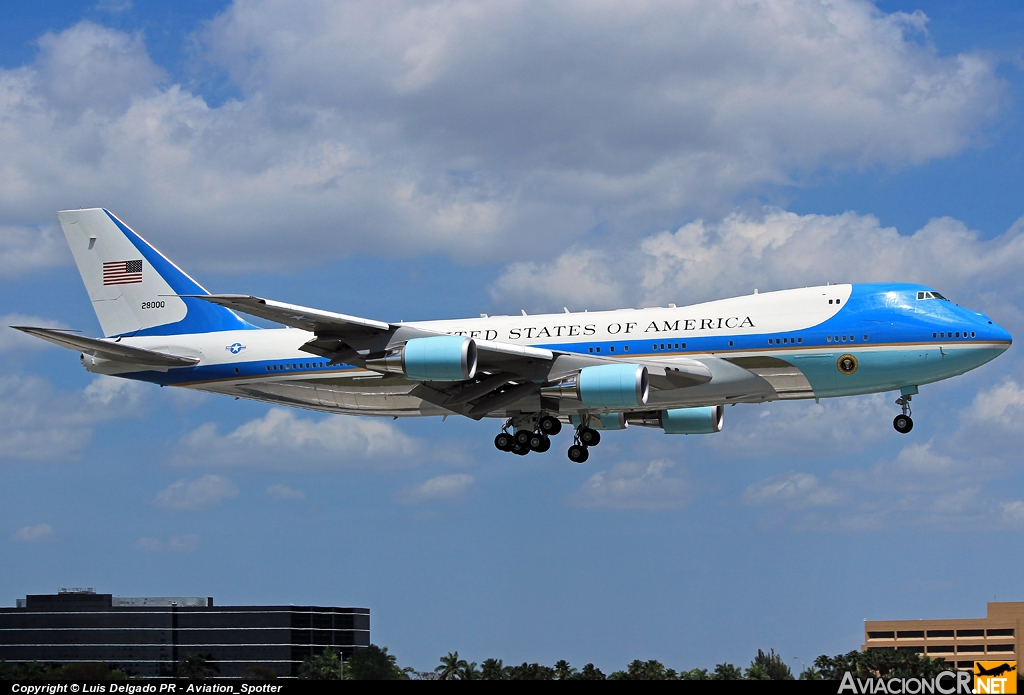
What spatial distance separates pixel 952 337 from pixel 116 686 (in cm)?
3160

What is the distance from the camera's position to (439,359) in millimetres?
45188

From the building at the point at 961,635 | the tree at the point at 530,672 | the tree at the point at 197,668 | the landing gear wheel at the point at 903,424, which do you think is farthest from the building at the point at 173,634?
the building at the point at 961,635

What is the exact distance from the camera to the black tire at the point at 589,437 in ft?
181

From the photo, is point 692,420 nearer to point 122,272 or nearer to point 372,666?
point 372,666

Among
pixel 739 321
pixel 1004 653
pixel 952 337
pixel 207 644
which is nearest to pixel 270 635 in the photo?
pixel 207 644

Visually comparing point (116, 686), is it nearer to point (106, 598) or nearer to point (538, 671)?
point (538, 671)

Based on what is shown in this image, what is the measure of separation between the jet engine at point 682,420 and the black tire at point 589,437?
2365mm

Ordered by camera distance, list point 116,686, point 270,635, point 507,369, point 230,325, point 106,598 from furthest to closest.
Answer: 1. point 106,598
2. point 270,635
3. point 230,325
4. point 507,369
5. point 116,686

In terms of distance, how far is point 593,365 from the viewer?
157 feet

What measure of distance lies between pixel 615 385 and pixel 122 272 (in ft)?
85.2

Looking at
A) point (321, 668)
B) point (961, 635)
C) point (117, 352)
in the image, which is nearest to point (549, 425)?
point (321, 668)

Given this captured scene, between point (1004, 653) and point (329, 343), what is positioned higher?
point (329, 343)

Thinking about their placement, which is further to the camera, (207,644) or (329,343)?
(207,644)

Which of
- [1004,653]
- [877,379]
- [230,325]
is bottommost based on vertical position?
[1004,653]
